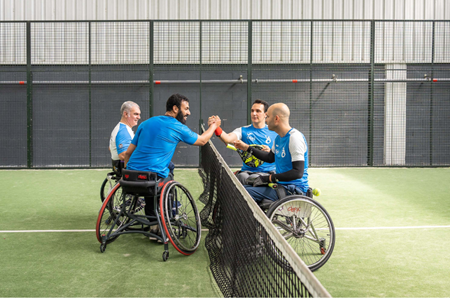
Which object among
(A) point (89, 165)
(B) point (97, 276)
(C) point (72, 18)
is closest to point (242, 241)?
(B) point (97, 276)

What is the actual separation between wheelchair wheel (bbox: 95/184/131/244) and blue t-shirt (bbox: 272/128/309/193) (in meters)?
1.51

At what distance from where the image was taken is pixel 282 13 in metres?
10.9

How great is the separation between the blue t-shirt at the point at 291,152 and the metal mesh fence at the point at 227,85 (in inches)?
261

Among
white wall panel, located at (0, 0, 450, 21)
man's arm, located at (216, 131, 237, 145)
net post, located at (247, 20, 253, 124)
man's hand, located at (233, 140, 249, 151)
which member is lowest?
man's hand, located at (233, 140, 249, 151)

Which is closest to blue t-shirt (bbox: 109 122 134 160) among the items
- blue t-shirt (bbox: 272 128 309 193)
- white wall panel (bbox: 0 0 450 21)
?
blue t-shirt (bbox: 272 128 309 193)

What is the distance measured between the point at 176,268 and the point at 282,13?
8920 millimetres

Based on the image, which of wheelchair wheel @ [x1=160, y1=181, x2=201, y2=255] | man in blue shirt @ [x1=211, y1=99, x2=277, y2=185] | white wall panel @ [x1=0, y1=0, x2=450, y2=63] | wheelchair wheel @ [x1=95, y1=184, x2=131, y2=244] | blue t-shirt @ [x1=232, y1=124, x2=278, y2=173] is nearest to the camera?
wheelchair wheel @ [x1=160, y1=181, x2=201, y2=255]

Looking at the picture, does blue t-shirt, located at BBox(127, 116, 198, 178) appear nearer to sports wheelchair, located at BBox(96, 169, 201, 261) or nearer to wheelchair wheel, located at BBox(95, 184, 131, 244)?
sports wheelchair, located at BBox(96, 169, 201, 261)

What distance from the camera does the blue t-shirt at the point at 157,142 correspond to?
393 centimetres

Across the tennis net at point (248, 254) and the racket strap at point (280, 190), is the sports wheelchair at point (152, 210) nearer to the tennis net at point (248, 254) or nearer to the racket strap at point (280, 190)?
the tennis net at point (248, 254)

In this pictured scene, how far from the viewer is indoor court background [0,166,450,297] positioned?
10.2ft

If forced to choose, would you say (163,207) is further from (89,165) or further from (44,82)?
(44,82)

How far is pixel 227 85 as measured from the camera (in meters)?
10.7

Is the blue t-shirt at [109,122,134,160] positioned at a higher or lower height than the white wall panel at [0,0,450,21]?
lower
